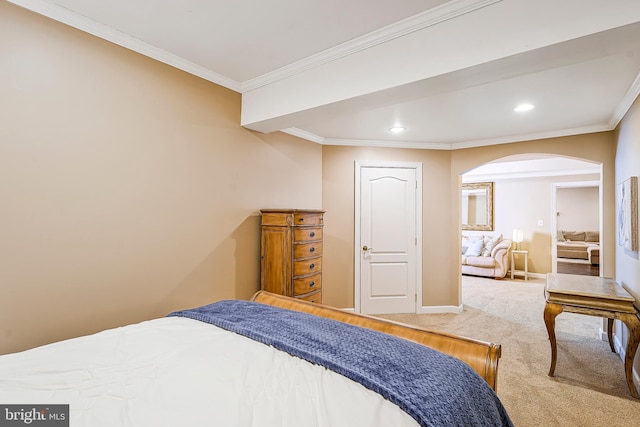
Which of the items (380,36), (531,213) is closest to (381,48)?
(380,36)

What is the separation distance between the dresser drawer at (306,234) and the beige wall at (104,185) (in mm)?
532

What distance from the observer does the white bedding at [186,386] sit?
0.89m

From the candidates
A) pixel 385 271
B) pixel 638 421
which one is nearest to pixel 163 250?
pixel 385 271

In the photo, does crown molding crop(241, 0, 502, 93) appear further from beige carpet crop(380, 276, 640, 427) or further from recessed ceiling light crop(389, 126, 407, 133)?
beige carpet crop(380, 276, 640, 427)

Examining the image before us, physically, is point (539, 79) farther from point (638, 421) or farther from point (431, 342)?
point (638, 421)

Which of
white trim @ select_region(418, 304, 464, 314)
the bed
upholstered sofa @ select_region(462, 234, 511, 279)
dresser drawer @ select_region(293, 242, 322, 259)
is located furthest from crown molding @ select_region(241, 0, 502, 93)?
upholstered sofa @ select_region(462, 234, 511, 279)

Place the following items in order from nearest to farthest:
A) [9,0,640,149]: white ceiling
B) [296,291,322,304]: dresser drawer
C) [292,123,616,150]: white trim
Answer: [9,0,640,149]: white ceiling, [296,291,322,304]: dresser drawer, [292,123,616,150]: white trim

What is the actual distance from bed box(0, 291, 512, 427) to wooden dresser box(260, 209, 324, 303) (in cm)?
121

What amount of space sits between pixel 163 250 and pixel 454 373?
201cm

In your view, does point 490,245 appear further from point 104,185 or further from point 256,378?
point 104,185

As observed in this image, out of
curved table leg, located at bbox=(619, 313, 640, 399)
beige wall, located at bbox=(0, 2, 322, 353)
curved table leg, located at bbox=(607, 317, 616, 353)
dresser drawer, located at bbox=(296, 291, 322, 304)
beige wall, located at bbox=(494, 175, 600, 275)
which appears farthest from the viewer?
beige wall, located at bbox=(494, 175, 600, 275)

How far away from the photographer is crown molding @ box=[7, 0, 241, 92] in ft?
5.58

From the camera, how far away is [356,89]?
210 cm

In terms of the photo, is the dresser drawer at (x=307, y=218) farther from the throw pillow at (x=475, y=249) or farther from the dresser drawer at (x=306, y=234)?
the throw pillow at (x=475, y=249)
